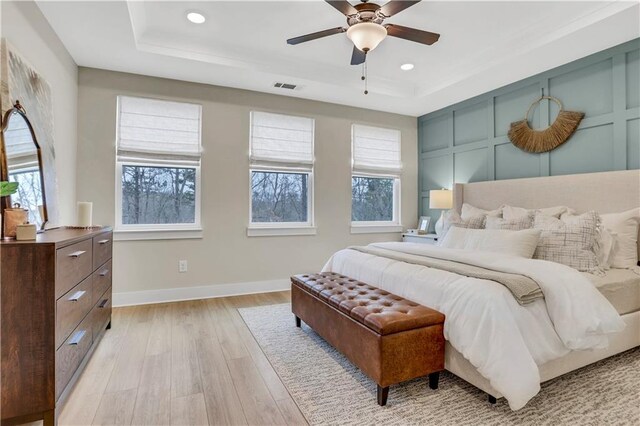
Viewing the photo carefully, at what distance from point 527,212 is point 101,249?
150 inches

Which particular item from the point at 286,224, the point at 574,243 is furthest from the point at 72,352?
the point at 574,243

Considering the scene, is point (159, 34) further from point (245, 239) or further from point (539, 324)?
point (539, 324)

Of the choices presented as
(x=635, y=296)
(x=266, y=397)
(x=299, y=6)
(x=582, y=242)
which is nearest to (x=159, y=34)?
(x=299, y=6)

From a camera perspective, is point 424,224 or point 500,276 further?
point 424,224

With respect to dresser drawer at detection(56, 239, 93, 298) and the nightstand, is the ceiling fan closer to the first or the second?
dresser drawer at detection(56, 239, 93, 298)

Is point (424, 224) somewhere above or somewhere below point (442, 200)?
below

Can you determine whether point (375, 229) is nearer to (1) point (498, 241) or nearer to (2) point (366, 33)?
(1) point (498, 241)

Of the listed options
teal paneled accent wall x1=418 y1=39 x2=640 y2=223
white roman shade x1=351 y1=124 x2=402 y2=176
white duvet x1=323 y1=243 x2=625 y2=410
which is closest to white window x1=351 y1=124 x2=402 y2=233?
white roman shade x1=351 y1=124 x2=402 y2=176

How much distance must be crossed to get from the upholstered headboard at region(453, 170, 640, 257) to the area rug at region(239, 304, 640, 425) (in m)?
1.27

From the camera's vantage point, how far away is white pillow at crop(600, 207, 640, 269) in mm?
2623

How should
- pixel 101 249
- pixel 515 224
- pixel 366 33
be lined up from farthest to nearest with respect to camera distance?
pixel 515 224 < pixel 101 249 < pixel 366 33

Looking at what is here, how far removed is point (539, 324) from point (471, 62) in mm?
3027

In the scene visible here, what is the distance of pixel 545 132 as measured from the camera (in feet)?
11.7

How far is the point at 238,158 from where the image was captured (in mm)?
4168
